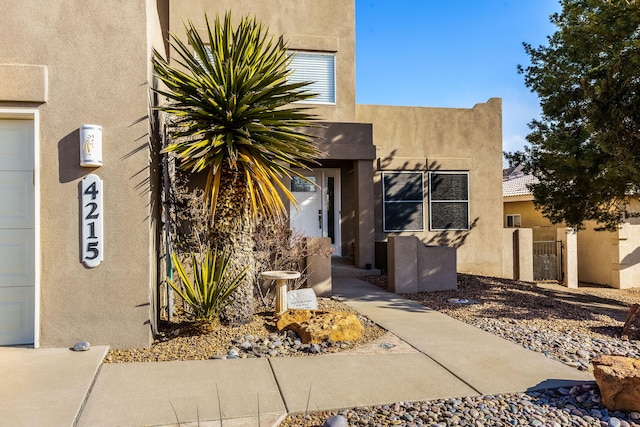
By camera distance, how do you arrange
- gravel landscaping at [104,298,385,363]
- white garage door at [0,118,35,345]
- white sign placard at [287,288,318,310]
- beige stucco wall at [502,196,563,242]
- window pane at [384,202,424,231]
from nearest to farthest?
1. gravel landscaping at [104,298,385,363]
2. white garage door at [0,118,35,345]
3. white sign placard at [287,288,318,310]
4. window pane at [384,202,424,231]
5. beige stucco wall at [502,196,563,242]

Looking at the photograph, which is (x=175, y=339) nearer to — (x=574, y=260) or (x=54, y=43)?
(x=54, y=43)

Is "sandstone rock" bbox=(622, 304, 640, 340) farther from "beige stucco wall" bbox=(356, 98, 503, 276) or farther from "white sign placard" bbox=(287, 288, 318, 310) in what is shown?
"beige stucco wall" bbox=(356, 98, 503, 276)

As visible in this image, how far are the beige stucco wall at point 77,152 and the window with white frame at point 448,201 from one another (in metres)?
9.23

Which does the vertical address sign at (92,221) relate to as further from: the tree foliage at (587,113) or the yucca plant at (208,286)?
the tree foliage at (587,113)

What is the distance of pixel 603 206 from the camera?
11.1 metres

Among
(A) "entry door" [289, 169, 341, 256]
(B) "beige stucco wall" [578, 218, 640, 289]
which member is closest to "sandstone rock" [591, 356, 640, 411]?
(A) "entry door" [289, 169, 341, 256]

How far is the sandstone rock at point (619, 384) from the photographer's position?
411cm

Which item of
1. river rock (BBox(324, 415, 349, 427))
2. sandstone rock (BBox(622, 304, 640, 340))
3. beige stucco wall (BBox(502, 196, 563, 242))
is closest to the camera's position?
river rock (BBox(324, 415, 349, 427))

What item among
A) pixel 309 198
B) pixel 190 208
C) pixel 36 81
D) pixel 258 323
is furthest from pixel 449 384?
pixel 309 198

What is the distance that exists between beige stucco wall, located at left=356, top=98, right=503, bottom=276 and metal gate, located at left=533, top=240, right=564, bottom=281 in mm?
1368

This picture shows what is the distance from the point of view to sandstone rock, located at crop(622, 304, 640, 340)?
6.70 metres

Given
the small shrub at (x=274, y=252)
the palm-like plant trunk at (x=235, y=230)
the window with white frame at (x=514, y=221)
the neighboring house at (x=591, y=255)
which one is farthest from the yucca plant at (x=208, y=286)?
the window with white frame at (x=514, y=221)

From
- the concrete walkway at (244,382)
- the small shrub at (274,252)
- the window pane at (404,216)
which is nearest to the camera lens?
the concrete walkway at (244,382)

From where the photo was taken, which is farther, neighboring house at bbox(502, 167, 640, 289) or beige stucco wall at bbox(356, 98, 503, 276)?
neighboring house at bbox(502, 167, 640, 289)
